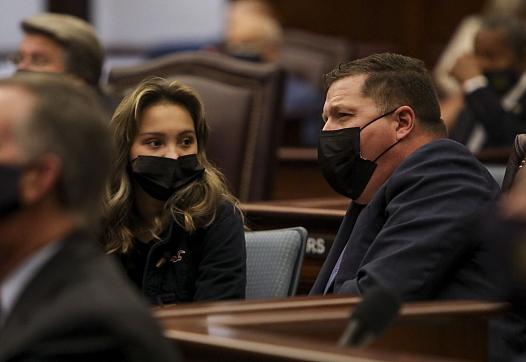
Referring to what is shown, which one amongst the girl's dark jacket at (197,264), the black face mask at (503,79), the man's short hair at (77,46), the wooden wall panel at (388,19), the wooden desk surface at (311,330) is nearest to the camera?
the wooden desk surface at (311,330)

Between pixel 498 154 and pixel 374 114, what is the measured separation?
2041 millimetres

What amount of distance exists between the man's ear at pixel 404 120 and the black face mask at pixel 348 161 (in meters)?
0.02

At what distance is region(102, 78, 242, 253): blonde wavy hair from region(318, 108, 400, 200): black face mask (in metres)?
0.25

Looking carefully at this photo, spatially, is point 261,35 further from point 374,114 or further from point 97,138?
point 97,138

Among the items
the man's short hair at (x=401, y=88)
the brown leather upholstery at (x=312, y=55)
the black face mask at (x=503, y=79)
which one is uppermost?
the man's short hair at (x=401, y=88)

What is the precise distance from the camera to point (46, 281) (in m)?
1.53

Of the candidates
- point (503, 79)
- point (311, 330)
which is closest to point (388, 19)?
point (503, 79)

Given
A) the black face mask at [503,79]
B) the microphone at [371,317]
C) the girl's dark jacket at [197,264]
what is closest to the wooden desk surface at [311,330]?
the microphone at [371,317]

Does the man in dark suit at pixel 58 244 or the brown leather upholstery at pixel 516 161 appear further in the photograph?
the brown leather upholstery at pixel 516 161

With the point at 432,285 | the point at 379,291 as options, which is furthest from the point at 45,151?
the point at 432,285

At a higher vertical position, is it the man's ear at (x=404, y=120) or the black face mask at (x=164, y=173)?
the man's ear at (x=404, y=120)

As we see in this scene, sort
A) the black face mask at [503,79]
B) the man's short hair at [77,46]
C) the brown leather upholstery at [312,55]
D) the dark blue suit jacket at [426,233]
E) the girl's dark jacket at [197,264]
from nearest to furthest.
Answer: the dark blue suit jacket at [426,233]
the girl's dark jacket at [197,264]
the man's short hair at [77,46]
the black face mask at [503,79]
the brown leather upholstery at [312,55]

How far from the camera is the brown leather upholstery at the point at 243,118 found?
4145 millimetres

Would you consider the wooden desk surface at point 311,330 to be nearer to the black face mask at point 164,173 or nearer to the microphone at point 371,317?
the microphone at point 371,317
